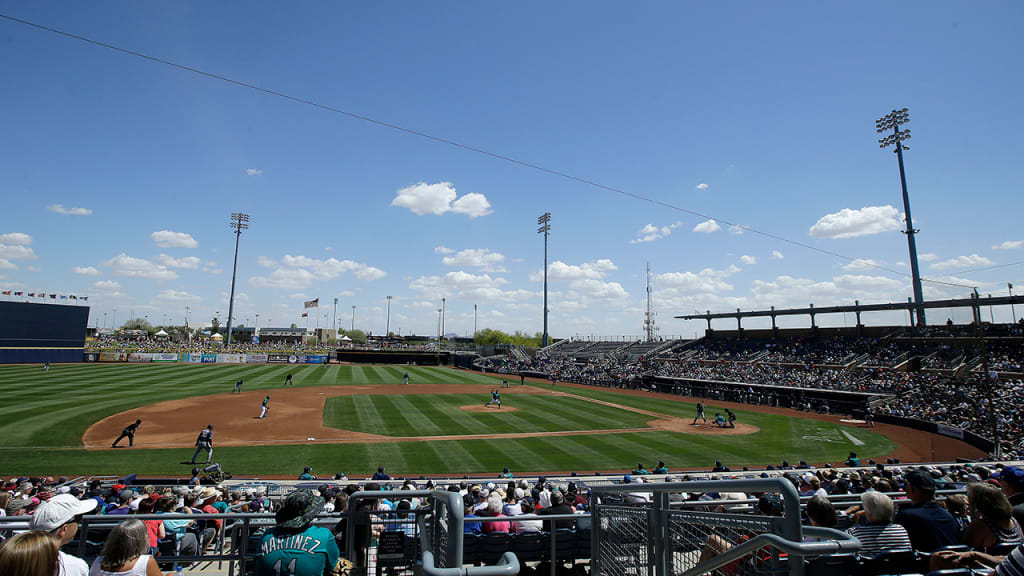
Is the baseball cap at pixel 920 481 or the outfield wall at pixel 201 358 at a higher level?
the baseball cap at pixel 920 481

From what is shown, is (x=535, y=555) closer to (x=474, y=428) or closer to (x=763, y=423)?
(x=474, y=428)

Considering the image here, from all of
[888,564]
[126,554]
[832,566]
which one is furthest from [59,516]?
[888,564]

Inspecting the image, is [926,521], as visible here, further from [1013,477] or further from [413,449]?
[413,449]

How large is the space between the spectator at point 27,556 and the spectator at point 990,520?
5580 mm

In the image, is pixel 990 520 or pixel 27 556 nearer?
pixel 27 556

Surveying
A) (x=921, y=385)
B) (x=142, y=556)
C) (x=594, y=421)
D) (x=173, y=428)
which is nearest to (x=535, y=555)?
(x=142, y=556)

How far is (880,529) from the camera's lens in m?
3.28

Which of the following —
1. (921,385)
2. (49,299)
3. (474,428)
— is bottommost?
(474,428)

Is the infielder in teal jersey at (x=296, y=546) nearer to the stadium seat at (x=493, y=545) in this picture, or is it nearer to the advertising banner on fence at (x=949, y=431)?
the stadium seat at (x=493, y=545)

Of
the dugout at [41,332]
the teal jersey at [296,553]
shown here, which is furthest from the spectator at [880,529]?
the dugout at [41,332]

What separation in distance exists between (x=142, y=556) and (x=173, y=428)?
2521 cm

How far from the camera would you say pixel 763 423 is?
2808cm

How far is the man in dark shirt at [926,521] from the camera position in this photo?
3.62 m

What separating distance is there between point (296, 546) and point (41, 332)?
73.1 metres
